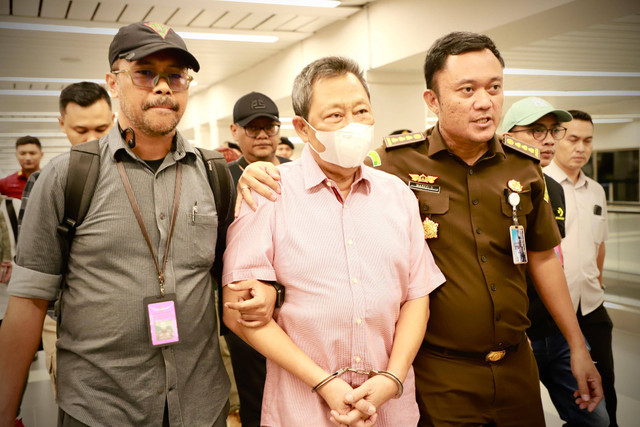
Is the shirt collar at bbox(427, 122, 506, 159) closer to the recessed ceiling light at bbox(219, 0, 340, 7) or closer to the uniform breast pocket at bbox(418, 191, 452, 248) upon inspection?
the uniform breast pocket at bbox(418, 191, 452, 248)

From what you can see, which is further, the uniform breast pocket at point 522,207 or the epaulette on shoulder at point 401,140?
the epaulette on shoulder at point 401,140

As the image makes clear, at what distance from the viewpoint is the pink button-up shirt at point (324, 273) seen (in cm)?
159

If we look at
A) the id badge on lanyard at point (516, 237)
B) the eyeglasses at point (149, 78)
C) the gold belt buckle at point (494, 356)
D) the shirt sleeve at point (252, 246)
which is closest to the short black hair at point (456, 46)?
the id badge on lanyard at point (516, 237)

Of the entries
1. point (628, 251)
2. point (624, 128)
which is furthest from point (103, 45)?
point (624, 128)

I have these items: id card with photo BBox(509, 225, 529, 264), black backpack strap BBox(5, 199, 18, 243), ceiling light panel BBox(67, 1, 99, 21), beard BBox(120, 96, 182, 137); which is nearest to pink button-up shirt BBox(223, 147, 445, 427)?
beard BBox(120, 96, 182, 137)

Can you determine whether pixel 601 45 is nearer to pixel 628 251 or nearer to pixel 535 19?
pixel 628 251

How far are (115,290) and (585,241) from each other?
3.04m

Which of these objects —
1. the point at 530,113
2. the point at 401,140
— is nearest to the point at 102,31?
the point at 530,113

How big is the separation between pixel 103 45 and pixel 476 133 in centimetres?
735

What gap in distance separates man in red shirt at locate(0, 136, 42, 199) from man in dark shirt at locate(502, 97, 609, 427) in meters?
4.72

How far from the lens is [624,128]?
19.5 metres

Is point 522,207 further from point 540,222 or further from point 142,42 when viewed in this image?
point 142,42

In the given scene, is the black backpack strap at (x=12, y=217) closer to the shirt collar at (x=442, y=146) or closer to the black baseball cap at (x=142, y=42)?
the black baseball cap at (x=142, y=42)

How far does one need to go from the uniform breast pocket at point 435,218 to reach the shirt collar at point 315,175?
311 millimetres
